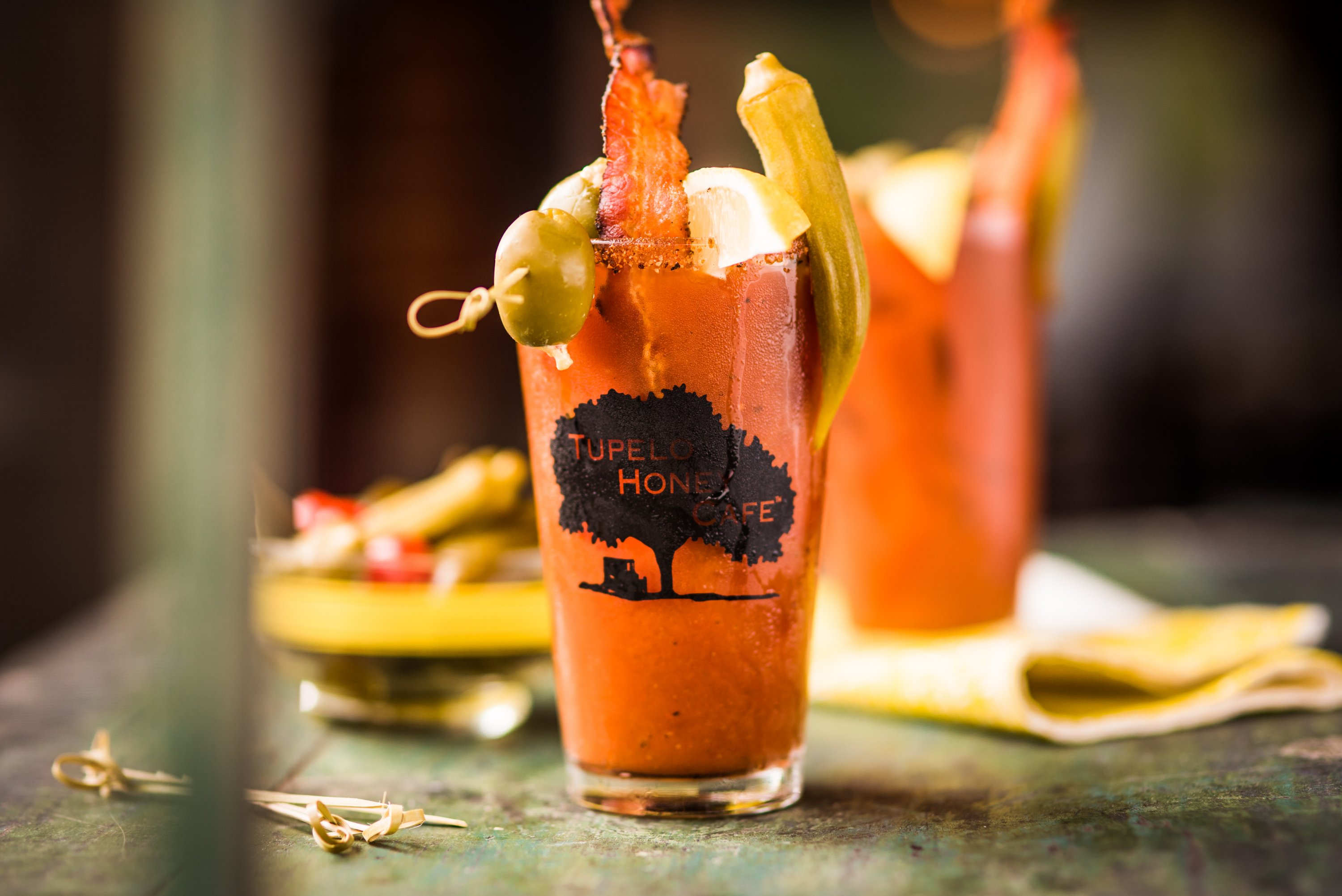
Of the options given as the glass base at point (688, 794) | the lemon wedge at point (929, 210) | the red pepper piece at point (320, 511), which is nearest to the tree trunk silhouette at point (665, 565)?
the glass base at point (688, 794)

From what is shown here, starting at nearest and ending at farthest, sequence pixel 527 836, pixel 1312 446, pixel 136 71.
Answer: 1. pixel 527 836
2. pixel 136 71
3. pixel 1312 446

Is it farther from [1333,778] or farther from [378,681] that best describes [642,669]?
[1333,778]

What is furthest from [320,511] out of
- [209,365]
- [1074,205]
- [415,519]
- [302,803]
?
[1074,205]

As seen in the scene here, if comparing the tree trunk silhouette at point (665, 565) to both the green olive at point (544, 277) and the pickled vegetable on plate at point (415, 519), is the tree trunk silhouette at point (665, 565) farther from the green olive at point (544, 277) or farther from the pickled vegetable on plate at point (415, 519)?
the pickled vegetable on plate at point (415, 519)

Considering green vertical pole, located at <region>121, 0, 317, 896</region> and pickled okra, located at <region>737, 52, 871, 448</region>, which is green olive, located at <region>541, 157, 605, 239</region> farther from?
green vertical pole, located at <region>121, 0, 317, 896</region>

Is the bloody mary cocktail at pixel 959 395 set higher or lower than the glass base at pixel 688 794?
higher

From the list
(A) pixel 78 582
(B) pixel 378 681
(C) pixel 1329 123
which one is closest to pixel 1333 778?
(B) pixel 378 681

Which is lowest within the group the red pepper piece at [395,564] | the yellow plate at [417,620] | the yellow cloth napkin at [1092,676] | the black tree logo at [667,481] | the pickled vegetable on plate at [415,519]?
the yellow cloth napkin at [1092,676]
